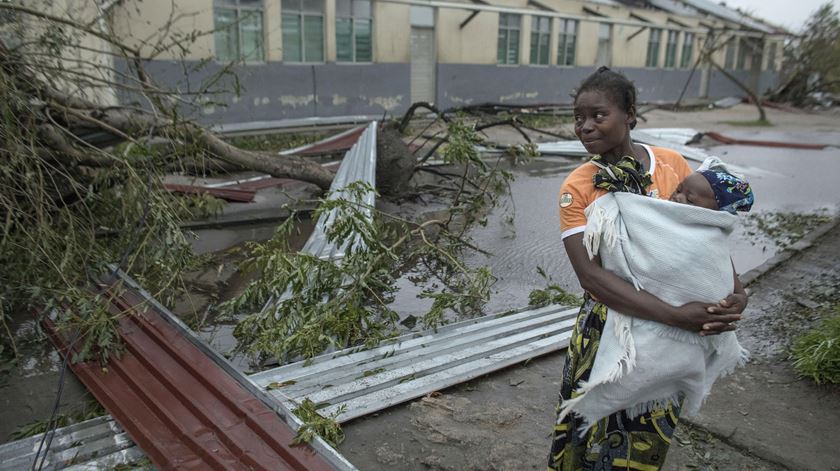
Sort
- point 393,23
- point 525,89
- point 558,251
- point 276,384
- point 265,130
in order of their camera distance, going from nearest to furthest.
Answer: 1. point 276,384
2. point 558,251
3. point 265,130
4. point 393,23
5. point 525,89

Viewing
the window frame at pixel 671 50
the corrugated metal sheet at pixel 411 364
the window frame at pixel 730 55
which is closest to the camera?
the corrugated metal sheet at pixel 411 364

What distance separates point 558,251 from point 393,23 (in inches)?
471

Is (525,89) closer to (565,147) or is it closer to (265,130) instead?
(565,147)

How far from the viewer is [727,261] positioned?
1714mm

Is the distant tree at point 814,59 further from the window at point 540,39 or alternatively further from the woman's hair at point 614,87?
the woman's hair at point 614,87

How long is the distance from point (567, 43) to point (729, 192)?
69.9 feet

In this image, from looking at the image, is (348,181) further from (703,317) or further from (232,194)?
(703,317)

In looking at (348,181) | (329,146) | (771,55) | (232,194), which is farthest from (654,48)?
(232,194)

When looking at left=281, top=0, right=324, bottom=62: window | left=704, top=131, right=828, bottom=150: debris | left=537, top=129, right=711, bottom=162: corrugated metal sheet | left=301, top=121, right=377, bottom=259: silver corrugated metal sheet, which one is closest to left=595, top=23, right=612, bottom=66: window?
left=704, top=131, right=828, bottom=150: debris

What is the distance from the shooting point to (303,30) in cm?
1447

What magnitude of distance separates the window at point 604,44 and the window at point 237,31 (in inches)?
538

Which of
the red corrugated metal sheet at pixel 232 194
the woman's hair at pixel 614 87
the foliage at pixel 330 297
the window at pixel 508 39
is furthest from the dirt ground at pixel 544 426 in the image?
the window at pixel 508 39

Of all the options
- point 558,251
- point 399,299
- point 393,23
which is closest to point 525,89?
point 393,23

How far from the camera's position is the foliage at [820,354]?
3168 mm
